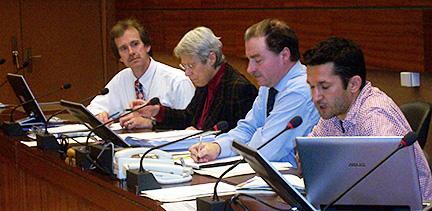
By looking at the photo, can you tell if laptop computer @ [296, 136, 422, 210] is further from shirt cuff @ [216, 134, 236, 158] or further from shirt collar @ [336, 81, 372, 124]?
shirt cuff @ [216, 134, 236, 158]

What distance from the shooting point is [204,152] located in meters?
3.26

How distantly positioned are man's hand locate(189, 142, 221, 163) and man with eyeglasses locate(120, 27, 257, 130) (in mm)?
842

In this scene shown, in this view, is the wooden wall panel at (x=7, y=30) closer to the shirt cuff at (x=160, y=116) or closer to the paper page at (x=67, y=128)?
the paper page at (x=67, y=128)

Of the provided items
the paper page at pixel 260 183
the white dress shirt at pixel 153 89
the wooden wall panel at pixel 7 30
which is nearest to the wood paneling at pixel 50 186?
the paper page at pixel 260 183

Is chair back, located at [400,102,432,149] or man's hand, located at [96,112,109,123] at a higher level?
chair back, located at [400,102,432,149]

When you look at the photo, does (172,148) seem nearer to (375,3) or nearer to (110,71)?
(375,3)

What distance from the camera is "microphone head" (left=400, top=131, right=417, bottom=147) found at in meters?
2.04

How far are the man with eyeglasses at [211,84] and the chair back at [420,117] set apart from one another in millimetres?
866

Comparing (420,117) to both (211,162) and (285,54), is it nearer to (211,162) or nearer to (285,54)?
(285,54)

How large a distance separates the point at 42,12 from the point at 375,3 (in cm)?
424

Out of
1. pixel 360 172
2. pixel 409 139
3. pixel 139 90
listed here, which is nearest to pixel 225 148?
pixel 360 172

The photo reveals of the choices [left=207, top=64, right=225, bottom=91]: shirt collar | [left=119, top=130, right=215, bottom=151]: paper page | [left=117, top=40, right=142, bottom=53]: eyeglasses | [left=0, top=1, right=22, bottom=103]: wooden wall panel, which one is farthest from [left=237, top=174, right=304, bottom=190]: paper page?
[left=0, top=1, right=22, bottom=103]: wooden wall panel

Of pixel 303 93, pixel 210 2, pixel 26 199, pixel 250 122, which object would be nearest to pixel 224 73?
pixel 250 122

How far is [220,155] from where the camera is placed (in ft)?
11.0
